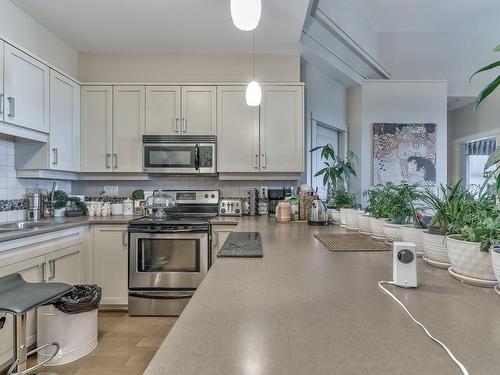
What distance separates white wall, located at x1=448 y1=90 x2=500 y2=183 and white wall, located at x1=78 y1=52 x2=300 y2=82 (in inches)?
123

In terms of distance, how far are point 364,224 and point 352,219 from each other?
0.21m

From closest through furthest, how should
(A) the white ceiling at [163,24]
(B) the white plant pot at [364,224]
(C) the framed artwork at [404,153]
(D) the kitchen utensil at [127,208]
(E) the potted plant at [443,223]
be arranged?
(E) the potted plant at [443,223], (B) the white plant pot at [364,224], (A) the white ceiling at [163,24], (D) the kitchen utensil at [127,208], (C) the framed artwork at [404,153]

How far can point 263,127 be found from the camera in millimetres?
3025

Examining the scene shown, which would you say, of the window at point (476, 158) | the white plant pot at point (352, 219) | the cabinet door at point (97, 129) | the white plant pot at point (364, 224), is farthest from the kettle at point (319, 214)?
the window at point (476, 158)

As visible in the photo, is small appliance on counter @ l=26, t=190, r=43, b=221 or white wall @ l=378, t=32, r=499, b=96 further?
white wall @ l=378, t=32, r=499, b=96

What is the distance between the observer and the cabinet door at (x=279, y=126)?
3.02 meters

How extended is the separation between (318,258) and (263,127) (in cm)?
210

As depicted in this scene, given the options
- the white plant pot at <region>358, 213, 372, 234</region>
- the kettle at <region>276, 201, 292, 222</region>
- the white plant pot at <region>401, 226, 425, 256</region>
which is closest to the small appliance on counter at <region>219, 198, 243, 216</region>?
the kettle at <region>276, 201, 292, 222</region>

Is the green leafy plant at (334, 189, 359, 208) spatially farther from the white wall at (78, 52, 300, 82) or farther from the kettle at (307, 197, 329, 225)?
the white wall at (78, 52, 300, 82)

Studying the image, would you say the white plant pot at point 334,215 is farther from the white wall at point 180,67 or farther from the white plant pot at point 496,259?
the white wall at point 180,67

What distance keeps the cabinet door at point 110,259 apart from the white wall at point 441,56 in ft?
13.3

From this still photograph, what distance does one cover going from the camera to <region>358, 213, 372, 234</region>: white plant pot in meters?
1.66

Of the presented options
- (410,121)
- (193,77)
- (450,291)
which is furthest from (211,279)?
(410,121)

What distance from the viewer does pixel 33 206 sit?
2615 millimetres
